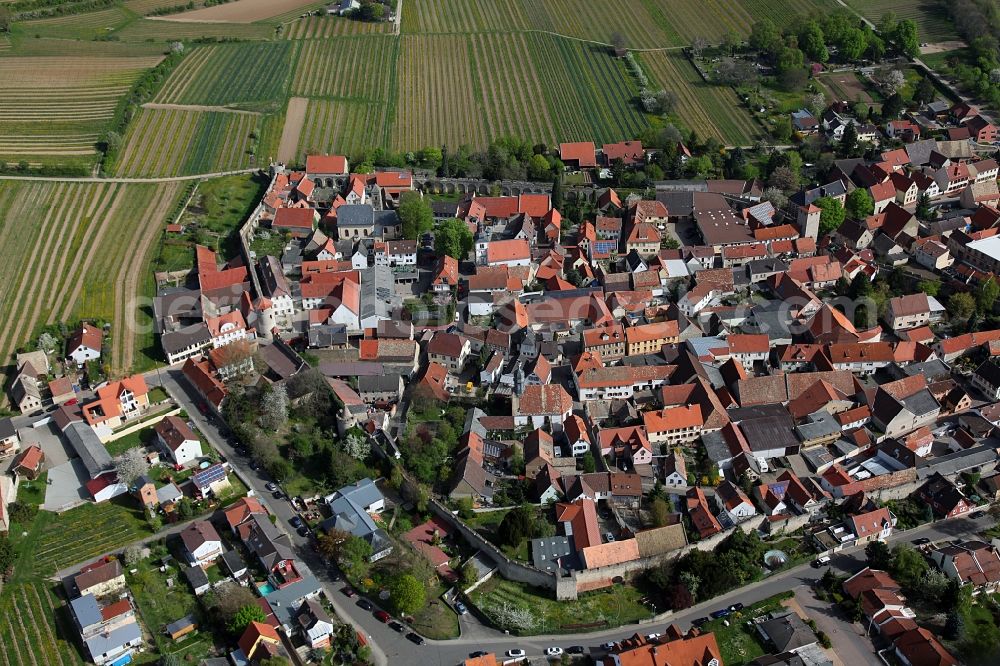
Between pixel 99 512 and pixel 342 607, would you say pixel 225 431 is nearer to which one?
pixel 99 512

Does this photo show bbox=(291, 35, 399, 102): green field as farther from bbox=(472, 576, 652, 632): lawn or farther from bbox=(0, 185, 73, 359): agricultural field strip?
bbox=(472, 576, 652, 632): lawn

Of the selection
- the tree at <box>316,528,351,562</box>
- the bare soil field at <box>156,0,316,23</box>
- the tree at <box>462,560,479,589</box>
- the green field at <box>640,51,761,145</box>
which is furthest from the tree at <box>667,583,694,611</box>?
the bare soil field at <box>156,0,316,23</box>

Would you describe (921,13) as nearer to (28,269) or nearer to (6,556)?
(28,269)

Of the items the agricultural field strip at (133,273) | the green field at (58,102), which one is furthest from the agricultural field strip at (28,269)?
the green field at (58,102)

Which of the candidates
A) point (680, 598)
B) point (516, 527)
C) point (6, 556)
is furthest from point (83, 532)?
point (680, 598)

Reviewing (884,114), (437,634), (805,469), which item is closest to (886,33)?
(884,114)

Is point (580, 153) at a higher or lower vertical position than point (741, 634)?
higher

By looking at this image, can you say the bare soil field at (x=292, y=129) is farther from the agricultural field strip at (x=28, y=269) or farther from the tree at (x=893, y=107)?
the tree at (x=893, y=107)
